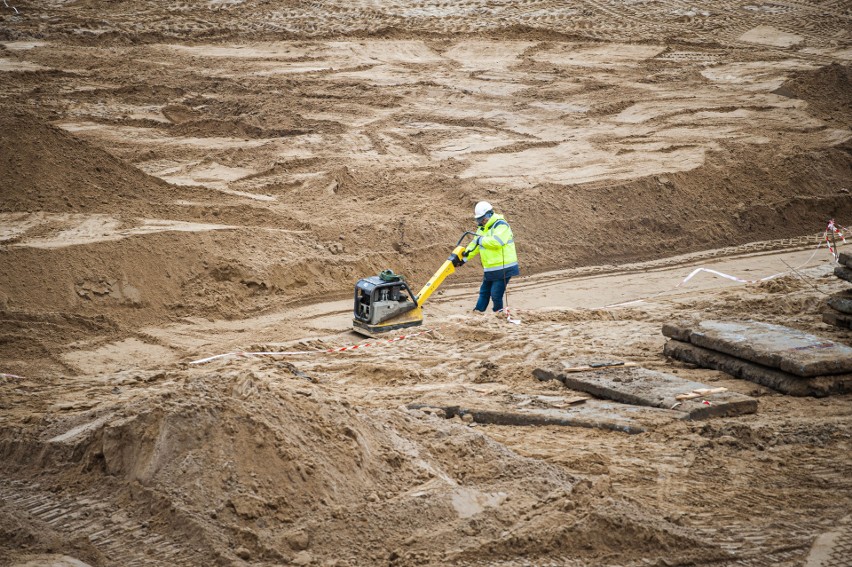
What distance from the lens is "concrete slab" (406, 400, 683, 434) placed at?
660 cm

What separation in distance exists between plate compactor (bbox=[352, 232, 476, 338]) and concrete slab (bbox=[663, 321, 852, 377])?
9.28 ft

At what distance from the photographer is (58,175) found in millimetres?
11727

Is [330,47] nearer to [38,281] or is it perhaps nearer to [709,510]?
[38,281]

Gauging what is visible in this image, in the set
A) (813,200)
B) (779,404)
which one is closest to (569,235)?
A: (813,200)

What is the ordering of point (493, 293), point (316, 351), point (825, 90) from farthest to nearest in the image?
1. point (825, 90)
2. point (493, 293)
3. point (316, 351)

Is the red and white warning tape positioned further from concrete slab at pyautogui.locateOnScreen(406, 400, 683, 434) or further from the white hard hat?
concrete slab at pyautogui.locateOnScreen(406, 400, 683, 434)

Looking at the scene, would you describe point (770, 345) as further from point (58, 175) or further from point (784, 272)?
point (58, 175)

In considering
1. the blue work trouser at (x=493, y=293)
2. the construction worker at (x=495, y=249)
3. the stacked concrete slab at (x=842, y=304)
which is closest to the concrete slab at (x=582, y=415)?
the stacked concrete slab at (x=842, y=304)

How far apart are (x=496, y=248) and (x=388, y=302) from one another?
1492mm

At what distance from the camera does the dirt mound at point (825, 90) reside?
1734cm

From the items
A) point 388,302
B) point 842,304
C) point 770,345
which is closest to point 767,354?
point 770,345

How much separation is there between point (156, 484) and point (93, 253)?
243 inches

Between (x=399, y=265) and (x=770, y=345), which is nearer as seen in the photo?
(x=770, y=345)

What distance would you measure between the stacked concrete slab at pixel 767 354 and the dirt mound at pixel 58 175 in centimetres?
733
